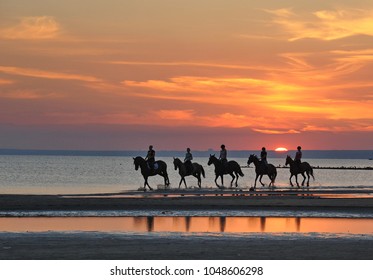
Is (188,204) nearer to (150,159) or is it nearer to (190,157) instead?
(150,159)

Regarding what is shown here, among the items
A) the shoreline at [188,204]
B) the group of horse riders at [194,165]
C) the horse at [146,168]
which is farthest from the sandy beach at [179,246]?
the group of horse riders at [194,165]

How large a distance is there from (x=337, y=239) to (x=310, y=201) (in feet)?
48.9

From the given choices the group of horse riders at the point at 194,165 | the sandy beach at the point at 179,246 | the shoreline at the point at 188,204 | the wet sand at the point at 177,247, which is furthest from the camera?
the group of horse riders at the point at 194,165

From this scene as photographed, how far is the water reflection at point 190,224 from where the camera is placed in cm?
2289

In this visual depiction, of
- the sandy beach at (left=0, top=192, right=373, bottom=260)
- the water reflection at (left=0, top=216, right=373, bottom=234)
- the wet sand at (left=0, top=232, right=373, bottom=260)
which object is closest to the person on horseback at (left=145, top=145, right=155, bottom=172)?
the water reflection at (left=0, top=216, right=373, bottom=234)

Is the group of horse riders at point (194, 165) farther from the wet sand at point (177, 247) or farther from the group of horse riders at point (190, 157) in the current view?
the wet sand at point (177, 247)

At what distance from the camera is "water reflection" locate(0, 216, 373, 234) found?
2289 centimetres

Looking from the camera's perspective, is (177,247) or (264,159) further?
(264,159)

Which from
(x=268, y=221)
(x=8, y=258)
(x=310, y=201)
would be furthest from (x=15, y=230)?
(x=310, y=201)

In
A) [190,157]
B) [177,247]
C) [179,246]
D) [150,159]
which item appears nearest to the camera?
[177,247]

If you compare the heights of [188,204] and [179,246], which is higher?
[188,204]

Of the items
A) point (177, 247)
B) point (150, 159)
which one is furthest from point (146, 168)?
point (177, 247)

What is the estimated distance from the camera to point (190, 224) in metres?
24.6

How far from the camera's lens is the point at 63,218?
26.7m
